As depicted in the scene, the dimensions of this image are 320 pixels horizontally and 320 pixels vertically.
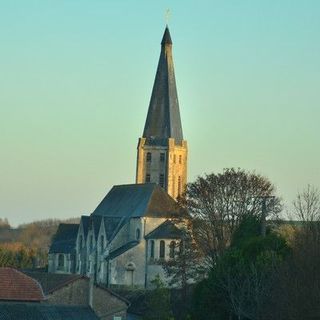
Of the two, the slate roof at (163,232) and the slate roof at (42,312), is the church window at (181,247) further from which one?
the slate roof at (163,232)

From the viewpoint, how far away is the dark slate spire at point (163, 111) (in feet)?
304

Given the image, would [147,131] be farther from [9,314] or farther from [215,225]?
[9,314]

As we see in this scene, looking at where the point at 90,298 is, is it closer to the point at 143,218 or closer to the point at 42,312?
the point at 42,312

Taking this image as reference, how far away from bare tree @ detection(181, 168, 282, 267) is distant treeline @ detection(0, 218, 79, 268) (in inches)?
1648

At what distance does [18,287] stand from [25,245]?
8985cm

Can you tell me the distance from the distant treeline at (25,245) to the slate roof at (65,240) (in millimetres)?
6568

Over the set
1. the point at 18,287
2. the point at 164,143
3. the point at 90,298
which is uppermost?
the point at 164,143

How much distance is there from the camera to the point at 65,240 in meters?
93.2

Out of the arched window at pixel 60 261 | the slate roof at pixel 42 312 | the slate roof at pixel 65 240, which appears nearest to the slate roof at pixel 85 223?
the slate roof at pixel 65 240

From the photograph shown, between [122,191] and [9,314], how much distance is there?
4158 cm

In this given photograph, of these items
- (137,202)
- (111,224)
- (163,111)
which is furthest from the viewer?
(163,111)

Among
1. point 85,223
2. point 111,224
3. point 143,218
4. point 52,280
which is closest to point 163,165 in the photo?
point 85,223

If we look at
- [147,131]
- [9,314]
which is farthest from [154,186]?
[9,314]

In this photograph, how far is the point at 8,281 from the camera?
167 feet
